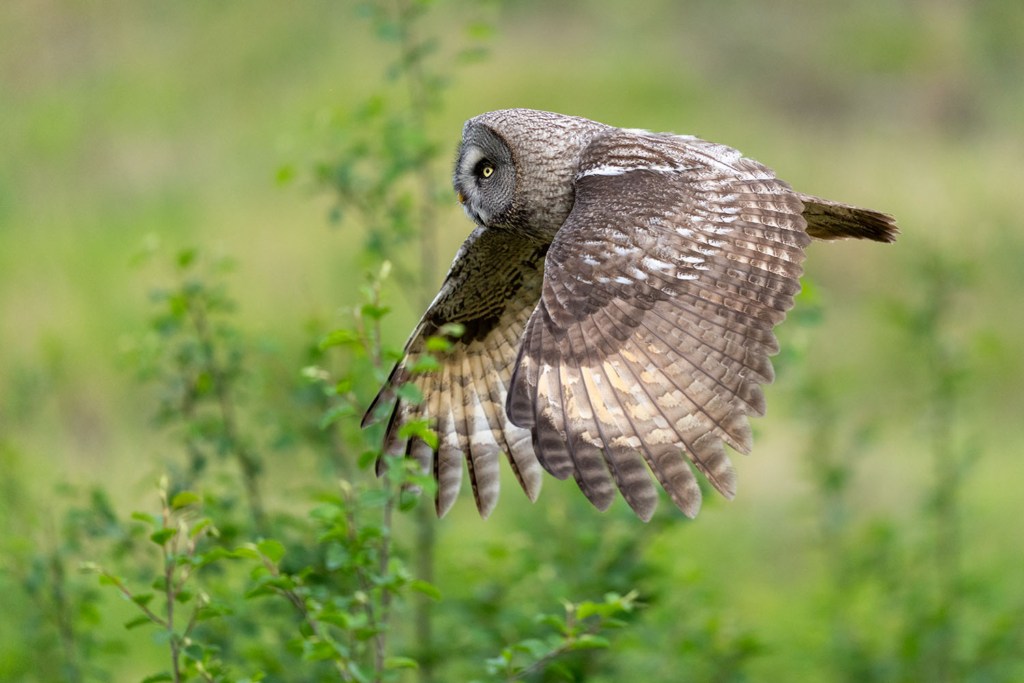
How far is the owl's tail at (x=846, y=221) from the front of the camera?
3.07 metres

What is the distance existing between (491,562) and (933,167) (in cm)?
851

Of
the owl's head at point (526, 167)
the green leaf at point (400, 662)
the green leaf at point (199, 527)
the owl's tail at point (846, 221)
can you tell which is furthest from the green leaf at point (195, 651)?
the owl's tail at point (846, 221)

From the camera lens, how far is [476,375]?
3.31 meters

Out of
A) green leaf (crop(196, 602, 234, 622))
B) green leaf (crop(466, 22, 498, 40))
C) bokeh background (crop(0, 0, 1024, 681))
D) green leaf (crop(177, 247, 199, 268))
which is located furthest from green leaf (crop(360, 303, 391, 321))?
green leaf (crop(466, 22, 498, 40))

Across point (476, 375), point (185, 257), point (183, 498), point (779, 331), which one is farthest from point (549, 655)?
point (779, 331)

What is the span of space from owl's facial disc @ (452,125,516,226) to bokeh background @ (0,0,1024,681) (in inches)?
8.8

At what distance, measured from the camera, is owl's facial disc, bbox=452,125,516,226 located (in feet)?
10.8

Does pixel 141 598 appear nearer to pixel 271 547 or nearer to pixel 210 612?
pixel 210 612

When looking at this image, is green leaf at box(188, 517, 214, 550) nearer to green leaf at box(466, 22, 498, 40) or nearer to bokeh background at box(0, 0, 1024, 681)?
bokeh background at box(0, 0, 1024, 681)

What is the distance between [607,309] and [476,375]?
0.82 m

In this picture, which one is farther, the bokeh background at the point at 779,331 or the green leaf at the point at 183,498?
the bokeh background at the point at 779,331

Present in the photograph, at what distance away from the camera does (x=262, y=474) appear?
11.3ft

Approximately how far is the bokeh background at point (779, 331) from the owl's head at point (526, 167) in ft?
1.03

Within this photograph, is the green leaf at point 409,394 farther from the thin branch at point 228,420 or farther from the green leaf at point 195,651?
the thin branch at point 228,420
